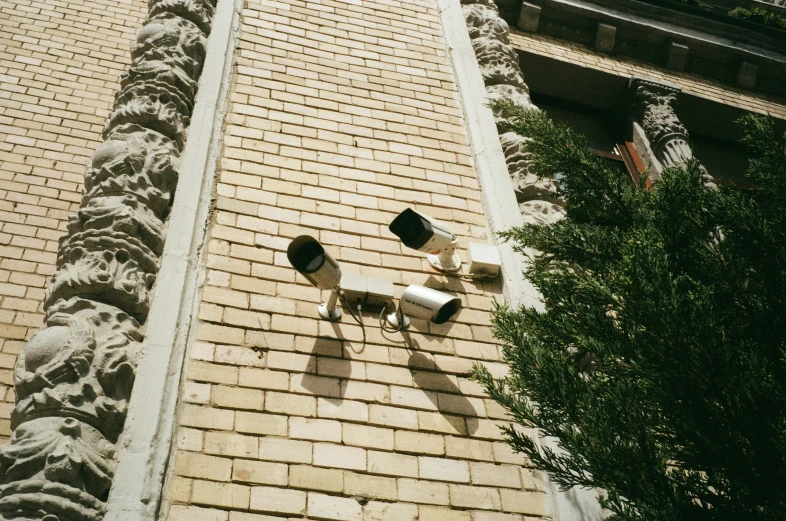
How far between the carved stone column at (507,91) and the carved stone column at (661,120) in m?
2.10

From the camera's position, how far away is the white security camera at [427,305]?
397 cm

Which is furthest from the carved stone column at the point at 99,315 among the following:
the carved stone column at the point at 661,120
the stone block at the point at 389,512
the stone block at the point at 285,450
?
the carved stone column at the point at 661,120

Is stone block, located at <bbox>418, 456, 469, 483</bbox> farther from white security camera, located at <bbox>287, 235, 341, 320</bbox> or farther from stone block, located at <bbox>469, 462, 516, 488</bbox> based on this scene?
white security camera, located at <bbox>287, 235, 341, 320</bbox>

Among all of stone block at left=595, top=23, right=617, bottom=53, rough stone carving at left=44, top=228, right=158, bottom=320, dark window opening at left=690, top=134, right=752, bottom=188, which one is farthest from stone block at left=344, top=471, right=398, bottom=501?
stone block at left=595, top=23, right=617, bottom=53

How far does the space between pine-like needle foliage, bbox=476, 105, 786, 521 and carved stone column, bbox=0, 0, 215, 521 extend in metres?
1.75

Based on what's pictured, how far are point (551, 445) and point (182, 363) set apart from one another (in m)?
2.02

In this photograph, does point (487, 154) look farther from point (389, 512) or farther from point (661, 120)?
point (661, 120)

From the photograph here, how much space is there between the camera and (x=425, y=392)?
3.95 meters

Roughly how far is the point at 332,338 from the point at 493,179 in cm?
201

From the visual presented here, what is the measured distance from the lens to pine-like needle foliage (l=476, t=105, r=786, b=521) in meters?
2.34

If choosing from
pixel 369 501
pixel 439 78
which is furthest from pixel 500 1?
pixel 369 501

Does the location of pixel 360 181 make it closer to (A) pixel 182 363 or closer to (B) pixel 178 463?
(A) pixel 182 363

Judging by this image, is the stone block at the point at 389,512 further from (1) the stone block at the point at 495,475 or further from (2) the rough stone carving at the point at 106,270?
(2) the rough stone carving at the point at 106,270

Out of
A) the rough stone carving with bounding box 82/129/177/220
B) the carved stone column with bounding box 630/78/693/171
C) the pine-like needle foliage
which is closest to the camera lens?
the pine-like needle foliage
